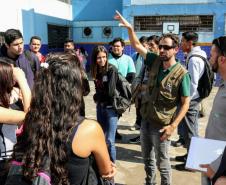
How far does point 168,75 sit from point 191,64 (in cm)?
99

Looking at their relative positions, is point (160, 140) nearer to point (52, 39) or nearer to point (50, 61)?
point (50, 61)

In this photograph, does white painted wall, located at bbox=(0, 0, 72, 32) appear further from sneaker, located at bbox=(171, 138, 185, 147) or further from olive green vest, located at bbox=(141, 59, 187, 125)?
olive green vest, located at bbox=(141, 59, 187, 125)

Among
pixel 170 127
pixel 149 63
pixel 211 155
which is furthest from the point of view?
pixel 149 63

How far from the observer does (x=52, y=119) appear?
1.46 m

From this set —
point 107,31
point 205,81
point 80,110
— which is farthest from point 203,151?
point 107,31

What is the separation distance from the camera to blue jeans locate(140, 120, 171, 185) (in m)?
2.94

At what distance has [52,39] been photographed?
15.1m

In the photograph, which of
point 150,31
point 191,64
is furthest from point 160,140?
point 150,31

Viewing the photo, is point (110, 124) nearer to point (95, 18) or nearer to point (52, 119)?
point (52, 119)

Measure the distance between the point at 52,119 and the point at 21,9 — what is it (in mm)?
11971

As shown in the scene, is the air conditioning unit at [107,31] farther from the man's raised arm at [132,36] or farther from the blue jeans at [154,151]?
the blue jeans at [154,151]

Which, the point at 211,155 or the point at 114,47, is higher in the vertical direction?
the point at 114,47

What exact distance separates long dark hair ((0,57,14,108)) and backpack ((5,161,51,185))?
609 millimetres

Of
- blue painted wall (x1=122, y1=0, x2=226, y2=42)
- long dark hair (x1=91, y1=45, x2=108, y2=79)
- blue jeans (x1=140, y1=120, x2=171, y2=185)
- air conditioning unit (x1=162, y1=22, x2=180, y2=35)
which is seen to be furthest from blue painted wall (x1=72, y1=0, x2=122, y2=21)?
blue jeans (x1=140, y1=120, x2=171, y2=185)
